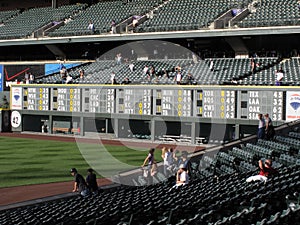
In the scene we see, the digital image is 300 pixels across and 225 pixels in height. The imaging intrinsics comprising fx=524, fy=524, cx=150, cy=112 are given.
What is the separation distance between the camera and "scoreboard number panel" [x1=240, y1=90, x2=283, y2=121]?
31500 mm

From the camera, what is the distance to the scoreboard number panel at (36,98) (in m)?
42.0

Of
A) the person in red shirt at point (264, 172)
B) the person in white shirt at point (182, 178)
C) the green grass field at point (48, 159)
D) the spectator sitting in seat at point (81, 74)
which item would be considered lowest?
the green grass field at point (48, 159)

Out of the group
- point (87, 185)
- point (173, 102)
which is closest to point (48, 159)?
point (173, 102)

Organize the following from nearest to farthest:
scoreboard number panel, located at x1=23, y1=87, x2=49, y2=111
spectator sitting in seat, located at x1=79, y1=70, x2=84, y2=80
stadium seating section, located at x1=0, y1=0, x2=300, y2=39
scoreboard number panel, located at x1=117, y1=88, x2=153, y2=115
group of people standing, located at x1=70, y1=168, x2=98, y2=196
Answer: group of people standing, located at x1=70, y1=168, x2=98, y2=196, scoreboard number panel, located at x1=117, y1=88, x2=153, y2=115, stadium seating section, located at x1=0, y1=0, x2=300, y2=39, scoreboard number panel, located at x1=23, y1=87, x2=49, y2=111, spectator sitting in seat, located at x1=79, y1=70, x2=84, y2=80

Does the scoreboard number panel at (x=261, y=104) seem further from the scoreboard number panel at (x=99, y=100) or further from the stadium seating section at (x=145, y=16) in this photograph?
the scoreboard number panel at (x=99, y=100)

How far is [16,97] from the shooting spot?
43.8m

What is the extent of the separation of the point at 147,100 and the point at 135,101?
3.02 ft

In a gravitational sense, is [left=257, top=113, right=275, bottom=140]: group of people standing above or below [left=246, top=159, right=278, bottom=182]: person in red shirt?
above

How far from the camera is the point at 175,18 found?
145ft

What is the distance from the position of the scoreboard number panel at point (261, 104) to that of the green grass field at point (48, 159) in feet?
20.0

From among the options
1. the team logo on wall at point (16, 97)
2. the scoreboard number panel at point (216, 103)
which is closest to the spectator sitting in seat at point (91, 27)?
the team logo on wall at point (16, 97)

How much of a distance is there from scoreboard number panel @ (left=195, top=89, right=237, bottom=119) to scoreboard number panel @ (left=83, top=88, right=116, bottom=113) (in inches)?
278

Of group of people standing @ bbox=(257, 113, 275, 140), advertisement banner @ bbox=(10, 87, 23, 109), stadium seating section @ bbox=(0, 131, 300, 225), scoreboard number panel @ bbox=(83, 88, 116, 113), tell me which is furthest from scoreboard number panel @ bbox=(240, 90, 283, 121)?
advertisement banner @ bbox=(10, 87, 23, 109)

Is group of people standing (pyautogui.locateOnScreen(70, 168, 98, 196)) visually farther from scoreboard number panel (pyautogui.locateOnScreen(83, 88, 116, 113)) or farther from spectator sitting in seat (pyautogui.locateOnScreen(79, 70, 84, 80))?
spectator sitting in seat (pyautogui.locateOnScreen(79, 70, 84, 80))
